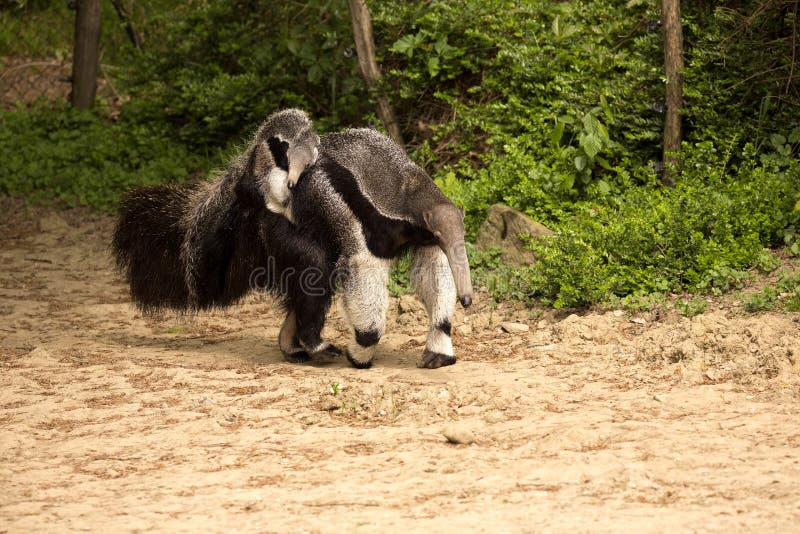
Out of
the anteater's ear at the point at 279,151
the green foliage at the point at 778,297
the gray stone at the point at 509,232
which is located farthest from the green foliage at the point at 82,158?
the green foliage at the point at 778,297

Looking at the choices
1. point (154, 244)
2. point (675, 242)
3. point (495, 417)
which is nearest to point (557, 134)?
point (675, 242)

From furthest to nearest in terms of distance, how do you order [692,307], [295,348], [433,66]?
[433,66]
[295,348]
[692,307]

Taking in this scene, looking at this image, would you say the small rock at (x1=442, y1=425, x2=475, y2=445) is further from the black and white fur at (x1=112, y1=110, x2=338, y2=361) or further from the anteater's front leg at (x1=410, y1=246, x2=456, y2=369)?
the black and white fur at (x1=112, y1=110, x2=338, y2=361)

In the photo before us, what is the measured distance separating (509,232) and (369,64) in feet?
9.63

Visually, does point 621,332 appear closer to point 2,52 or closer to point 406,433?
point 406,433

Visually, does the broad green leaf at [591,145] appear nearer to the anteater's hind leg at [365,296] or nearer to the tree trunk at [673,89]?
the tree trunk at [673,89]

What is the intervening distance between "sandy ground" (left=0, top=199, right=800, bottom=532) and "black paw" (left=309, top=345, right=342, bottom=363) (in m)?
0.17

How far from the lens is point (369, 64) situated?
9.88m

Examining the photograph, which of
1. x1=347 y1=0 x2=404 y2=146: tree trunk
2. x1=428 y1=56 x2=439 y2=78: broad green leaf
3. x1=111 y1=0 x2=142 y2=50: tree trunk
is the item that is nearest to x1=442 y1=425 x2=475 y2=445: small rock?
x1=347 y1=0 x2=404 y2=146: tree trunk

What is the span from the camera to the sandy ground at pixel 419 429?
3.60m

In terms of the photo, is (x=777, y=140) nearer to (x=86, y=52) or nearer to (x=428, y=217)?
(x=428, y=217)

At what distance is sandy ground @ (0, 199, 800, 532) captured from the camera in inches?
142

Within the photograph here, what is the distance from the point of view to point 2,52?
1522 cm

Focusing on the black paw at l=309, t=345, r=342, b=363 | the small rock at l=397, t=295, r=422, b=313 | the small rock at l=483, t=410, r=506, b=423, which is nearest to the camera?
the small rock at l=483, t=410, r=506, b=423
